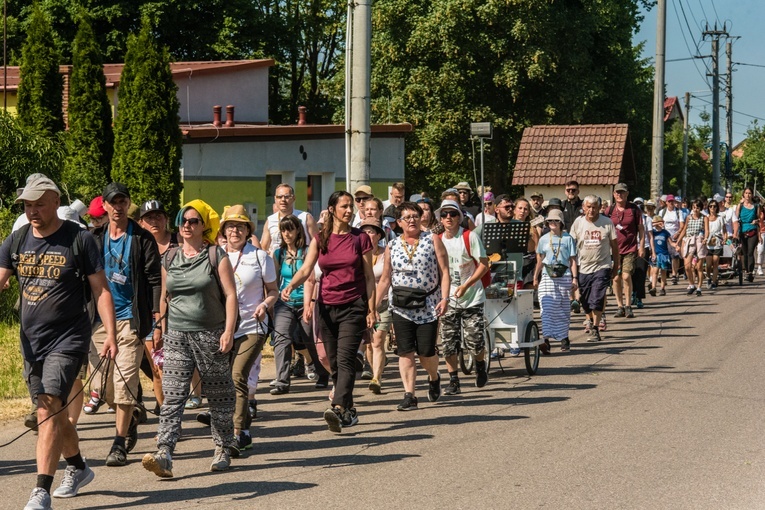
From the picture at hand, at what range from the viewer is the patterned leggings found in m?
8.13

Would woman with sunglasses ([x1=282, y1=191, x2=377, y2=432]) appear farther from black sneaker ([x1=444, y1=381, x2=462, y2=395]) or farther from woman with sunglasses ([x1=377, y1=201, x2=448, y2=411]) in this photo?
black sneaker ([x1=444, y1=381, x2=462, y2=395])

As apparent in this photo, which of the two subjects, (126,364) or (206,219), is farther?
(126,364)

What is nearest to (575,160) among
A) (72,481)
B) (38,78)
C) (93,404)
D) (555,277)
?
(38,78)

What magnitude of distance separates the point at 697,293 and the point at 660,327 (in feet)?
20.6

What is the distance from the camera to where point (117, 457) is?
8.50 m

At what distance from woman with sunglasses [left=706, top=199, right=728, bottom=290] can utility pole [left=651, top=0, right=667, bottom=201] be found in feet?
26.6

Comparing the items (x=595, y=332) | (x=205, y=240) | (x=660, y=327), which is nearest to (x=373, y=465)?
(x=205, y=240)

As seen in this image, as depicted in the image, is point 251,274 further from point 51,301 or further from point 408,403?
point 51,301

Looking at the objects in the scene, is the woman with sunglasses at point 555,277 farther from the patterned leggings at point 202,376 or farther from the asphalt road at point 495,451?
the patterned leggings at point 202,376

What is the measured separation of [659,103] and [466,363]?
22320 mm

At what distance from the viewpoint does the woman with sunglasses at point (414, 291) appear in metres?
10.7

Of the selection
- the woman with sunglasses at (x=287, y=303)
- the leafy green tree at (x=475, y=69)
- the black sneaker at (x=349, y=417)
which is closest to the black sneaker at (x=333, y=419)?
the black sneaker at (x=349, y=417)

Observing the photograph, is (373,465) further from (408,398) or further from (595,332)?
(595,332)

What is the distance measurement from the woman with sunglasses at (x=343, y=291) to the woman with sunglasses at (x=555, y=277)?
480 centimetres
